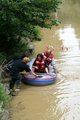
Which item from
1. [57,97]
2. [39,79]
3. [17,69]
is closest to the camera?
[57,97]

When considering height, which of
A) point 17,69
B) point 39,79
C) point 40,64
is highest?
point 40,64

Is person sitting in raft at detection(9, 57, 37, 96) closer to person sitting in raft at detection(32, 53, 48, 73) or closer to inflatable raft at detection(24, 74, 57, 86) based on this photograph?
inflatable raft at detection(24, 74, 57, 86)

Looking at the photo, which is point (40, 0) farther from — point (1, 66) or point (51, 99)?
point (51, 99)

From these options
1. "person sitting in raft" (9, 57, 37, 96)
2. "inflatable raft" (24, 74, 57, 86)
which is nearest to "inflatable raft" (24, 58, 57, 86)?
"inflatable raft" (24, 74, 57, 86)

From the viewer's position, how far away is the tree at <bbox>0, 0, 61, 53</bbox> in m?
12.8

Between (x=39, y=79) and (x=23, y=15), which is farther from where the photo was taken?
(x=23, y=15)

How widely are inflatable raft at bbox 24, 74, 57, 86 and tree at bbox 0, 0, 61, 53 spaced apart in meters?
1.86

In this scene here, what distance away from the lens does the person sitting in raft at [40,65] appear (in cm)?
1310

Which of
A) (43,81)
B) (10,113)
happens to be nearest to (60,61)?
(43,81)

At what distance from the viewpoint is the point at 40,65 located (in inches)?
517

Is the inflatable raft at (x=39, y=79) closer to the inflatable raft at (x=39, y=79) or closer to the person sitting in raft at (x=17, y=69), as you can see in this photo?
the inflatable raft at (x=39, y=79)

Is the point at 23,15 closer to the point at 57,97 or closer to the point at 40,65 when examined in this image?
the point at 40,65

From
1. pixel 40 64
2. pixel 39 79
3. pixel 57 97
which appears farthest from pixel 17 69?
pixel 57 97

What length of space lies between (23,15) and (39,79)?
8.55ft
